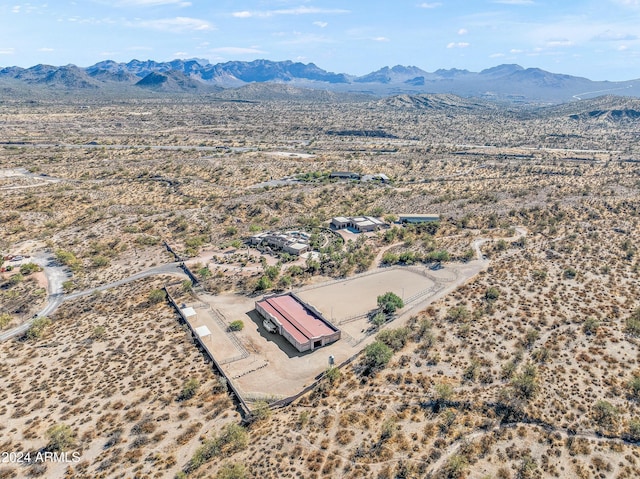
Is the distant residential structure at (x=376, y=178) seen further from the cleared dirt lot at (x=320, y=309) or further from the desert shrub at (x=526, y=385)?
the desert shrub at (x=526, y=385)

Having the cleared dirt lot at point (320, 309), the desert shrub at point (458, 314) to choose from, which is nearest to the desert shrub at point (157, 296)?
the cleared dirt lot at point (320, 309)

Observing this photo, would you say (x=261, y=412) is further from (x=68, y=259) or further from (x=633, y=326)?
(x=68, y=259)

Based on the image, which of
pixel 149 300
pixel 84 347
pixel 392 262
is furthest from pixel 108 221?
pixel 392 262

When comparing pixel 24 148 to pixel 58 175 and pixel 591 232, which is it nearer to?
pixel 58 175

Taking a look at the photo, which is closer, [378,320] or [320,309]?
[378,320]

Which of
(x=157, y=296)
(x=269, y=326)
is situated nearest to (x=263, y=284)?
(x=269, y=326)

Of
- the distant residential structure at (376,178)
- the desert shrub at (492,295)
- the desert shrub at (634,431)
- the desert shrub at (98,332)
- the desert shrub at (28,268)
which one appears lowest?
the desert shrub at (98,332)
